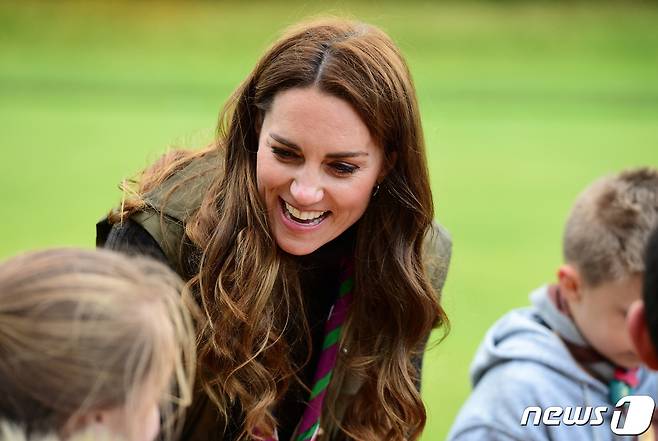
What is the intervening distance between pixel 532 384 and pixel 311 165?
942 millimetres

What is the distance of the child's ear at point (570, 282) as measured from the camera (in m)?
3.09

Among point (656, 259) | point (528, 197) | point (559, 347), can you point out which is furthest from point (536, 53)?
point (656, 259)

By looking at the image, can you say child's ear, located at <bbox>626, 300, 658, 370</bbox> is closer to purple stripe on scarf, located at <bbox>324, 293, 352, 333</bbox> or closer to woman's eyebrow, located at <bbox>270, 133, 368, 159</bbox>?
woman's eyebrow, located at <bbox>270, 133, 368, 159</bbox>

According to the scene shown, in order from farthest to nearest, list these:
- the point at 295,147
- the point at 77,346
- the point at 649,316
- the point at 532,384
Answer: the point at 532,384
the point at 295,147
the point at 649,316
the point at 77,346

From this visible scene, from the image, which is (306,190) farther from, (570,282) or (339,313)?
(570,282)

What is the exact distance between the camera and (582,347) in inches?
124

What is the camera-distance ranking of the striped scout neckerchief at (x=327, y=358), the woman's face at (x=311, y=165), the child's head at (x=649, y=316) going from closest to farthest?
the child's head at (x=649, y=316) < the woman's face at (x=311, y=165) < the striped scout neckerchief at (x=327, y=358)

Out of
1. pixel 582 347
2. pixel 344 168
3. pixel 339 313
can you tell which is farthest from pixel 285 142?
pixel 582 347

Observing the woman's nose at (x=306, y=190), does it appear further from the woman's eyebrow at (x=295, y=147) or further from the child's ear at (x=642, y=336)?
the child's ear at (x=642, y=336)

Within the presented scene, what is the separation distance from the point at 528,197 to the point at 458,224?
103 centimetres

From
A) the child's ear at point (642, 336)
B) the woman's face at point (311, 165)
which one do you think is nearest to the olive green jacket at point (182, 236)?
the woman's face at point (311, 165)

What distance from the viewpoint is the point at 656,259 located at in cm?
198

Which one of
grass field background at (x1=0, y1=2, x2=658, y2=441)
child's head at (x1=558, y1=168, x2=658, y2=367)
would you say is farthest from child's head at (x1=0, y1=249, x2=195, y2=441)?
child's head at (x1=558, y1=168, x2=658, y2=367)

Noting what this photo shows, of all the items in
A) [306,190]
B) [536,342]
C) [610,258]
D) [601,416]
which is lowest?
[601,416]
